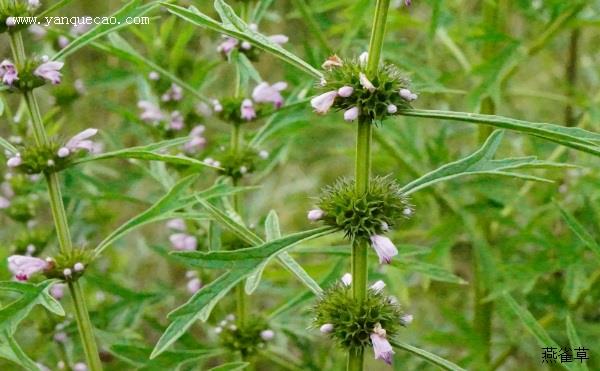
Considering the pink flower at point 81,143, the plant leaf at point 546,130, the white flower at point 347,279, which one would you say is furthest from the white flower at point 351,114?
the pink flower at point 81,143

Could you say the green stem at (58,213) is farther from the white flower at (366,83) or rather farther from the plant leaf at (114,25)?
the white flower at (366,83)

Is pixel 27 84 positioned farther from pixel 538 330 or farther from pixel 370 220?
pixel 538 330

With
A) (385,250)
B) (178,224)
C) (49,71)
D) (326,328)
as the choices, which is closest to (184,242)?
(178,224)

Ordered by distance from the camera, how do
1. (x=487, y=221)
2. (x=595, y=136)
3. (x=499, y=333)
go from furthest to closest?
(x=499, y=333) < (x=487, y=221) < (x=595, y=136)

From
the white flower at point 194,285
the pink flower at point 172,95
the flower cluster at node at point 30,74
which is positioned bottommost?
the white flower at point 194,285

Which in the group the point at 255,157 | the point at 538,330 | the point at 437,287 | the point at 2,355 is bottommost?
the point at 2,355

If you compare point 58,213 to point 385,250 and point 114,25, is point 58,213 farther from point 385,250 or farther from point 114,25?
point 385,250

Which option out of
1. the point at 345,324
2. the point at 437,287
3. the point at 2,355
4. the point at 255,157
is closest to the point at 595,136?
the point at 345,324

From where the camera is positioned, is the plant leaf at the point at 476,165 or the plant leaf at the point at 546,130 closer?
the plant leaf at the point at 546,130
